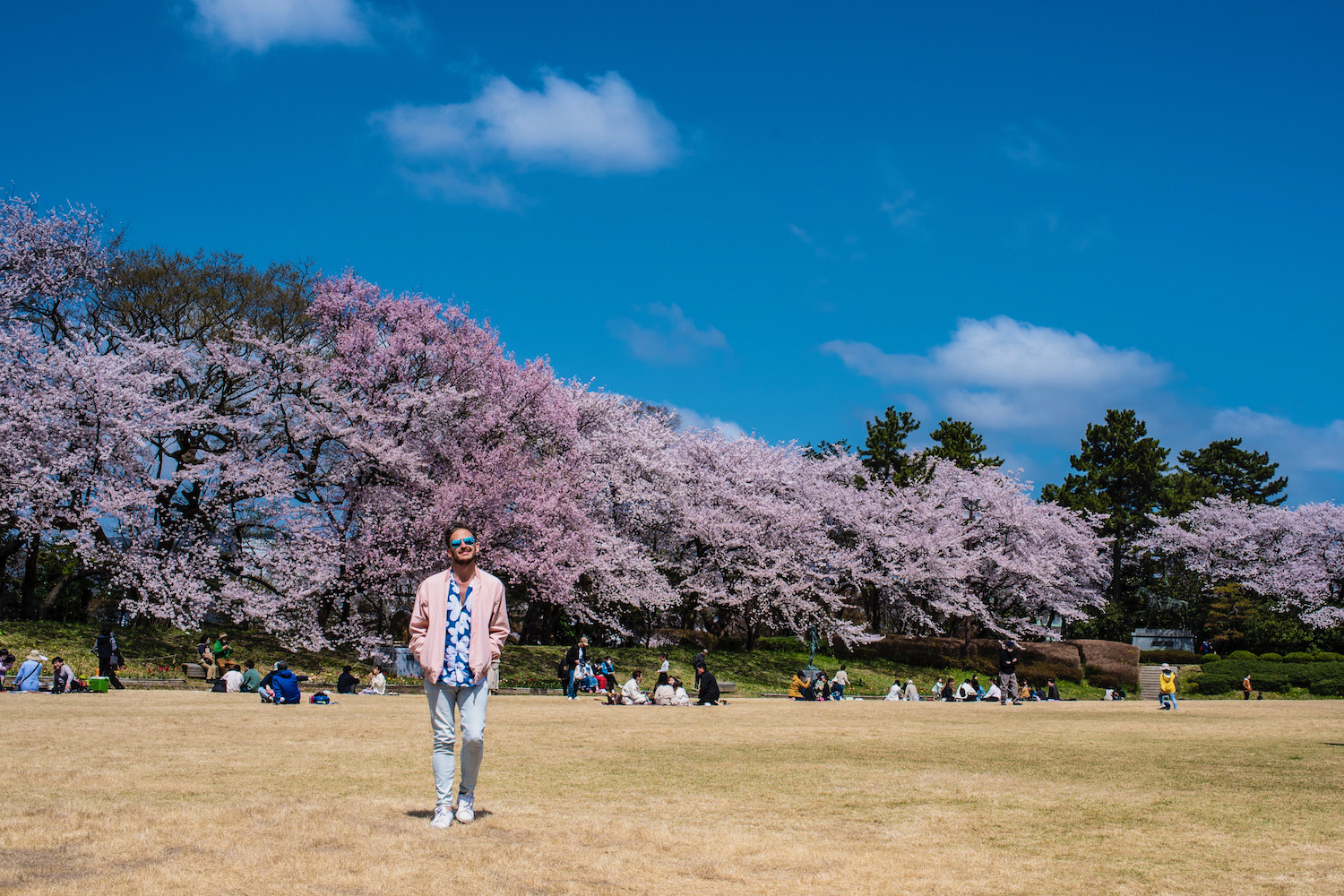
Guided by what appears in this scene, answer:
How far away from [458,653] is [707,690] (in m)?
17.7

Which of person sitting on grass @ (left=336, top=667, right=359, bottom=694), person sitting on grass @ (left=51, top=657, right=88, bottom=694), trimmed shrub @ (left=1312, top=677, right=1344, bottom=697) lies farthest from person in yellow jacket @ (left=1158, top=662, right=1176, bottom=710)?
person sitting on grass @ (left=51, top=657, right=88, bottom=694)

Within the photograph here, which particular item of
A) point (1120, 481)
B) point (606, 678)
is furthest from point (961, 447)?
point (606, 678)

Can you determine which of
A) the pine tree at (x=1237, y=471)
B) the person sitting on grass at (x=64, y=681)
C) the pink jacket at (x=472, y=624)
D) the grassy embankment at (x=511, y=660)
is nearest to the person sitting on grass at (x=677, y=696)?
the grassy embankment at (x=511, y=660)

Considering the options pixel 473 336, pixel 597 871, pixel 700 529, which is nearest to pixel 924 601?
pixel 700 529

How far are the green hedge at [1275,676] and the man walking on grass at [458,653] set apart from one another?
133ft

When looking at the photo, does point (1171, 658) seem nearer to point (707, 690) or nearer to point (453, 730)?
point (707, 690)

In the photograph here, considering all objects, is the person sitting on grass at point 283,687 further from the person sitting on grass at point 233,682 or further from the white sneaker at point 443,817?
the white sneaker at point 443,817

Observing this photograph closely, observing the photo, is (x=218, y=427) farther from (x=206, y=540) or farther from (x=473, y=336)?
(x=473, y=336)

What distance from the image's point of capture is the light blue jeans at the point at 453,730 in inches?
269

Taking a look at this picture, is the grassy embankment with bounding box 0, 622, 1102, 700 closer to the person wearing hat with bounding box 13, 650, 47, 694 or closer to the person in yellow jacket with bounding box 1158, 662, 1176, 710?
the person wearing hat with bounding box 13, 650, 47, 694

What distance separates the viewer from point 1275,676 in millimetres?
38469

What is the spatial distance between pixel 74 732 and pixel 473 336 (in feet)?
70.4

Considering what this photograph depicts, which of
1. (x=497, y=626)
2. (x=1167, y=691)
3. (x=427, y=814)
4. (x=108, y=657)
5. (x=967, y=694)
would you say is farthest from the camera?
(x=967, y=694)

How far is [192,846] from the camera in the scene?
19.0 feet
